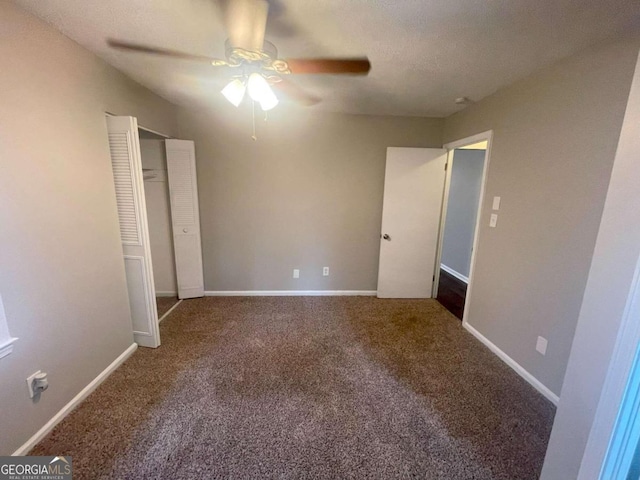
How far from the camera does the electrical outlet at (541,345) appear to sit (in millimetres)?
1913

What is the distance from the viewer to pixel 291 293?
358cm

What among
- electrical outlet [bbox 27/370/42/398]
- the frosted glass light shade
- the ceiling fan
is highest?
the ceiling fan

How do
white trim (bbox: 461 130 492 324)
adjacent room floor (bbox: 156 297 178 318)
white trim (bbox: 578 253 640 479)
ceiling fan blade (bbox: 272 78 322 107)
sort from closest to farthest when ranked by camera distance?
white trim (bbox: 578 253 640 479)
ceiling fan blade (bbox: 272 78 322 107)
white trim (bbox: 461 130 492 324)
adjacent room floor (bbox: 156 297 178 318)

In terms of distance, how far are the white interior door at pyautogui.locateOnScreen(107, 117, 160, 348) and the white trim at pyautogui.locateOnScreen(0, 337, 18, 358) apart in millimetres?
929

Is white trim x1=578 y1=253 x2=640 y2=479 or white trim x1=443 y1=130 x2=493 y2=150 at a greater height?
white trim x1=443 y1=130 x2=493 y2=150

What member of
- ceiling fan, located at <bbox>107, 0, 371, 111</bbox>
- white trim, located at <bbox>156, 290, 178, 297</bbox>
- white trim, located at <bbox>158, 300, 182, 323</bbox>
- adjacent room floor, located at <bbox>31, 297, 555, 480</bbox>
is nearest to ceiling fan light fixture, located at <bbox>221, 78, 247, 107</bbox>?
ceiling fan, located at <bbox>107, 0, 371, 111</bbox>

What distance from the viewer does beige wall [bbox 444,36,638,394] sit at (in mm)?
1558

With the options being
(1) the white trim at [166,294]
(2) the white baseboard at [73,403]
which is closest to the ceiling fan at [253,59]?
(2) the white baseboard at [73,403]

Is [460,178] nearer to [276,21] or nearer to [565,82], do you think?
[565,82]

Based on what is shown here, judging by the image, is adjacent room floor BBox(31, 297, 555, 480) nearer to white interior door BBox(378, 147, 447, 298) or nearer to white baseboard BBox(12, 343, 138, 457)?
white baseboard BBox(12, 343, 138, 457)

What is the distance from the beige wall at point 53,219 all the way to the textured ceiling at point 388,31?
22 centimetres

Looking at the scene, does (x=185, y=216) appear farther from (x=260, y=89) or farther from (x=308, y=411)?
(x=308, y=411)

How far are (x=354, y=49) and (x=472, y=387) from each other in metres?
2.56

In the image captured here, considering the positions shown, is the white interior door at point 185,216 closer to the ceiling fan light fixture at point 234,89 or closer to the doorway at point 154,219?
the doorway at point 154,219
